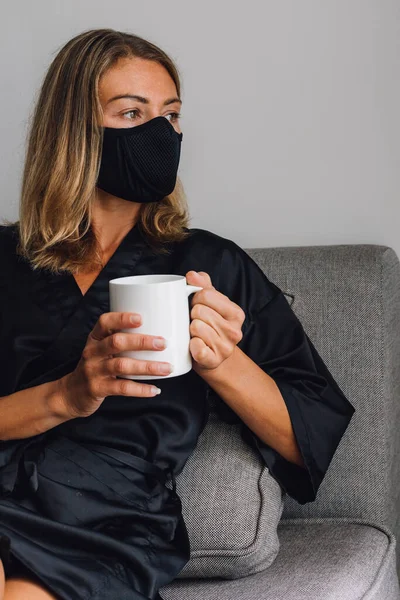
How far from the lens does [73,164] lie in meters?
1.44

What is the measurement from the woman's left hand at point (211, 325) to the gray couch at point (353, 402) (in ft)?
1.07

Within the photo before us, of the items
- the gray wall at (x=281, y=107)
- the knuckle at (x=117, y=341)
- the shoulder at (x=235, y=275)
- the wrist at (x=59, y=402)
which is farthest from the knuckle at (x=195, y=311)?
the gray wall at (x=281, y=107)

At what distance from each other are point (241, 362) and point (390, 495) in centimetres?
44

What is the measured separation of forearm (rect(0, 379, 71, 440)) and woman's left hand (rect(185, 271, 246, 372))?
0.22 meters

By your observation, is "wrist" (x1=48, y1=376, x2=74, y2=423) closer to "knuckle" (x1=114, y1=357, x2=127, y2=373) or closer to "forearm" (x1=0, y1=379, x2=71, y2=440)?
"forearm" (x1=0, y1=379, x2=71, y2=440)

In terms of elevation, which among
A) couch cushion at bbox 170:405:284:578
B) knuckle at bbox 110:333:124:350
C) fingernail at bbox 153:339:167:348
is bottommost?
couch cushion at bbox 170:405:284:578

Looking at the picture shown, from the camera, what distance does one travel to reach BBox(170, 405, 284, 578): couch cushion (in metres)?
1.29

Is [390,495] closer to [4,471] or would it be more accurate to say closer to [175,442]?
[175,442]

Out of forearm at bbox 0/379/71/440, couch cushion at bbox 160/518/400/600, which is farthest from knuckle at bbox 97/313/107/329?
couch cushion at bbox 160/518/400/600

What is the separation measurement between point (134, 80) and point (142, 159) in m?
0.13

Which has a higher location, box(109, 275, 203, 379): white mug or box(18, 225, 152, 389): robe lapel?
box(109, 275, 203, 379): white mug

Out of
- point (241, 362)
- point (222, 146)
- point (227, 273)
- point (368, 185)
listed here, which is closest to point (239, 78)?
point (222, 146)

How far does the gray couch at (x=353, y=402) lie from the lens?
4.53ft

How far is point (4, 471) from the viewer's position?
1259 millimetres
